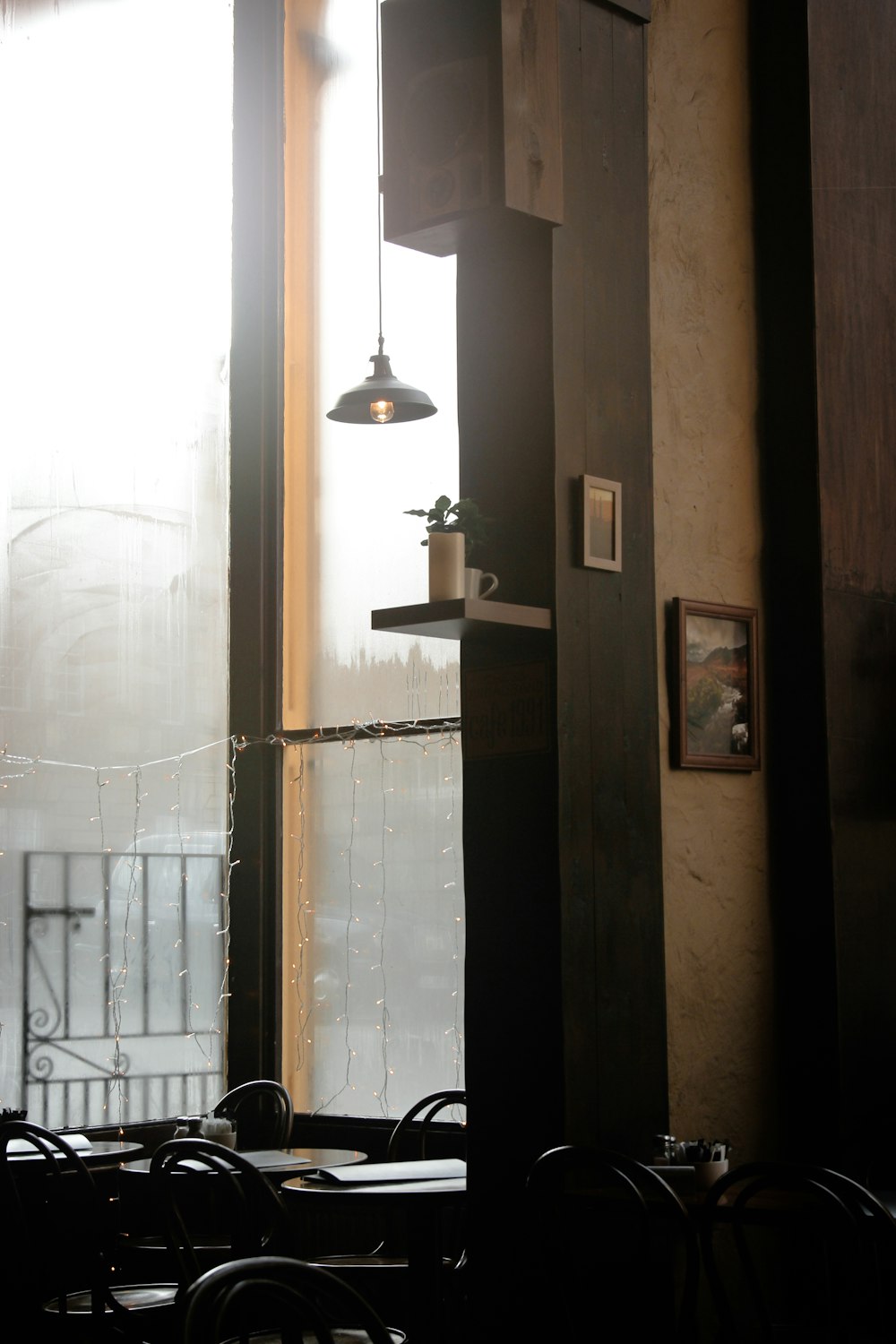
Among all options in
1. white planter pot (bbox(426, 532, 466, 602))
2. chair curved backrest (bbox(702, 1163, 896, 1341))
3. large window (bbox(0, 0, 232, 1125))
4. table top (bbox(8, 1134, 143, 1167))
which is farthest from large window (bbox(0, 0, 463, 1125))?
white planter pot (bbox(426, 532, 466, 602))

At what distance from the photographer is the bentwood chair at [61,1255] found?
385 centimetres

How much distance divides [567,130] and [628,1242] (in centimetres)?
239

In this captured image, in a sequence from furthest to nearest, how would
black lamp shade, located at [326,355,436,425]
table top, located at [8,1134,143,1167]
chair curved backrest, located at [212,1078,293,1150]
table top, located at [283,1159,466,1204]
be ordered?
chair curved backrest, located at [212,1078,293,1150] < black lamp shade, located at [326,355,436,425] < table top, located at [8,1134,143,1167] < table top, located at [283,1159,466,1204]

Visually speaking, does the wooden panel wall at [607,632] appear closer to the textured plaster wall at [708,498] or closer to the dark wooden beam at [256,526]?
the textured plaster wall at [708,498]

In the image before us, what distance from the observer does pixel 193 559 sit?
5539 mm

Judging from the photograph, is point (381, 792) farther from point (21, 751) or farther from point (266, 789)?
point (21, 751)

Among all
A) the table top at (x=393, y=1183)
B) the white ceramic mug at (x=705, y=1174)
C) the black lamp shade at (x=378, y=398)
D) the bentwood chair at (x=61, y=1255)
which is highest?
the black lamp shade at (x=378, y=398)

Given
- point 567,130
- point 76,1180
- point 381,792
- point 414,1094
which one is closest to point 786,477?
point 567,130

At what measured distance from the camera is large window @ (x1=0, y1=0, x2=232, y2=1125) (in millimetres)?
5008

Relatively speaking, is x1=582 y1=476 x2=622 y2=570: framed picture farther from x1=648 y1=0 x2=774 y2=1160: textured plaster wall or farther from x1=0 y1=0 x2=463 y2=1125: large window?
x1=0 y1=0 x2=463 y2=1125: large window

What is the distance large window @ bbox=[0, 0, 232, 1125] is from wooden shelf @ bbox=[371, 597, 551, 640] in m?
2.20

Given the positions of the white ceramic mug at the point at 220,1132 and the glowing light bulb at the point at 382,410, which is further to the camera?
the glowing light bulb at the point at 382,410

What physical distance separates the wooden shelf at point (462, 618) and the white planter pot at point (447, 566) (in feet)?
0.12

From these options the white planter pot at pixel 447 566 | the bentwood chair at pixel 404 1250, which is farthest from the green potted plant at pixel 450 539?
the bentwood chair at pixel 404 1250
